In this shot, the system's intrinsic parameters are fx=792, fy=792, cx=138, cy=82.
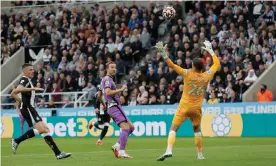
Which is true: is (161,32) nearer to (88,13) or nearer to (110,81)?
(88,13)

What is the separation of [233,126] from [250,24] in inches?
229

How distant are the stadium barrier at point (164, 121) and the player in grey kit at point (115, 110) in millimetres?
11073

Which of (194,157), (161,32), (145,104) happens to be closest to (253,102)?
(145,104)

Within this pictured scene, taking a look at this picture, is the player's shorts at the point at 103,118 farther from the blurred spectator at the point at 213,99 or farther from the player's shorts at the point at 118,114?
the player's shorts at the point at 118,114

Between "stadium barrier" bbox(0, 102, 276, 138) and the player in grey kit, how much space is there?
11.1m

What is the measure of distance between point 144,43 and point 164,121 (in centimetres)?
679

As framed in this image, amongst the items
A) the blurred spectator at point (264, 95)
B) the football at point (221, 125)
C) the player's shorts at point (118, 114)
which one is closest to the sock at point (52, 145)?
the player's shorts at point (118, 114)

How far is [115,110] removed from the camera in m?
19.4

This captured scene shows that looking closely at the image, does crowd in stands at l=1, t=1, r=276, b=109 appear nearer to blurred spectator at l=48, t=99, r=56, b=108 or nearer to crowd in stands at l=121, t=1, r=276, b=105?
crowd in stands at l=121, t=1, r=276, b=105

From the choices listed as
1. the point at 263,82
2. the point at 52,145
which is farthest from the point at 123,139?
the point at 263,82

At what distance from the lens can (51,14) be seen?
142ft

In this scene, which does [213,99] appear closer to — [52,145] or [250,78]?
[250,78]

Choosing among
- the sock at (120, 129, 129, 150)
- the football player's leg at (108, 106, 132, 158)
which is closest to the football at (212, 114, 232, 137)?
the football player's leg at (108, 106, 132, 158)

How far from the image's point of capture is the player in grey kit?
1884 cm
